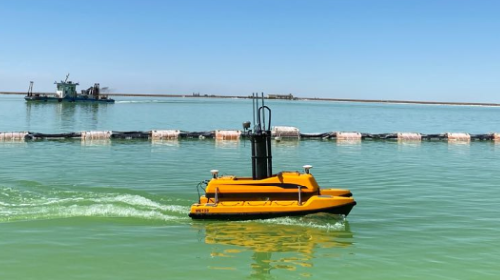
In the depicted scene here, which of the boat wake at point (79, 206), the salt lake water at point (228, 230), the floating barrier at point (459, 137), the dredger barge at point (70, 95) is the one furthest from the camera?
the dredger barge at point (70, 95)

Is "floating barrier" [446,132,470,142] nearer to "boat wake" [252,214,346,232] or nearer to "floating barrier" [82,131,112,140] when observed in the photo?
"floating barrier" [82,131,112,140]

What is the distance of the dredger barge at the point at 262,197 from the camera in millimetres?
11180

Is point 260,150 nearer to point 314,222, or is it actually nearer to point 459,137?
point 314,222

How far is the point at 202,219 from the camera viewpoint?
11516 millimetres

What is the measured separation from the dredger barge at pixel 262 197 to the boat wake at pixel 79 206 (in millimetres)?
1263

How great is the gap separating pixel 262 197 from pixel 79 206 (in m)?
5.54

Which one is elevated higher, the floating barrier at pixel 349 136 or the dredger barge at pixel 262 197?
the floating barrier at pixel 349 136

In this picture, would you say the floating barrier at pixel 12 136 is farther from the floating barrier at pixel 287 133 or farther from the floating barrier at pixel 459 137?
the floating barrier at pixel 459 137

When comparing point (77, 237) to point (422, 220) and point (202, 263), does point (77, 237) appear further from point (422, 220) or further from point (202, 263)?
point (422, 220)

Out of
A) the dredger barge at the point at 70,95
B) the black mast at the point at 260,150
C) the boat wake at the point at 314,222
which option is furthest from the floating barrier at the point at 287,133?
the dredger barge at the point at 70,95

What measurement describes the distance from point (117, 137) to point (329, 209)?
28.0 meters

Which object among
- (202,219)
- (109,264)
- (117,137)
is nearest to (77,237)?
(109,264)

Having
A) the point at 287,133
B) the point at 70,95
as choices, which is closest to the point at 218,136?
the point at 287,133

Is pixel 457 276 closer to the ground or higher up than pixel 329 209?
closer to the ground
